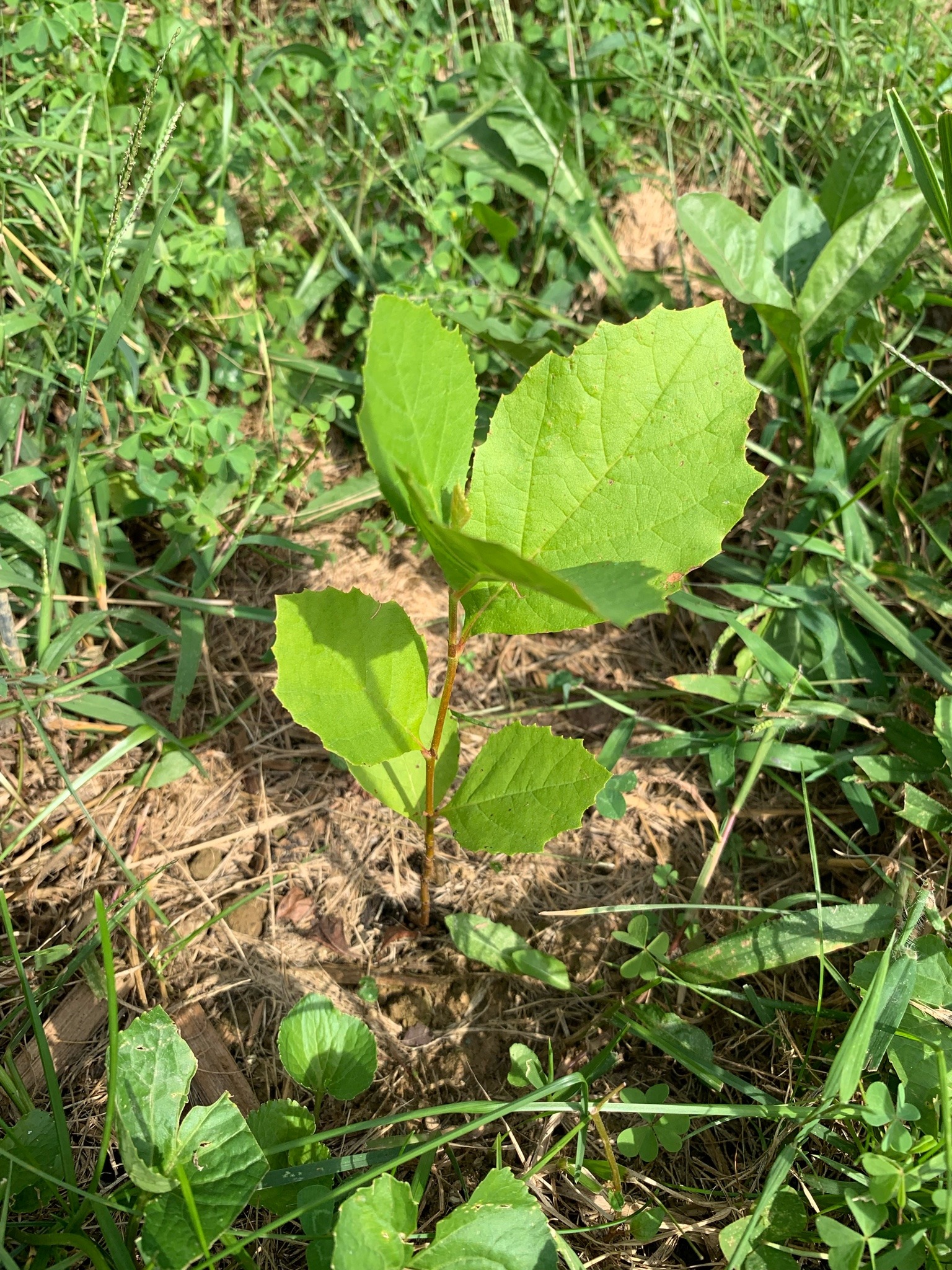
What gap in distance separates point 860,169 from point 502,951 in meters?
2.28

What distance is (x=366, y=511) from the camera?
97.6 inches

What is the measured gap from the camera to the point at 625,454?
50.3 inches

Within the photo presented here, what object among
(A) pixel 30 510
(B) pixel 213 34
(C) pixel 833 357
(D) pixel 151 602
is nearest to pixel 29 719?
(D) pixel 151 602

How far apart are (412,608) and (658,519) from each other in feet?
3.70

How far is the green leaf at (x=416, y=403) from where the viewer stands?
40.9 inches

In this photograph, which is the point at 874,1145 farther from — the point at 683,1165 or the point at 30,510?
the point at 30,510

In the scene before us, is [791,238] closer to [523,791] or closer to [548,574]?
[523,791]

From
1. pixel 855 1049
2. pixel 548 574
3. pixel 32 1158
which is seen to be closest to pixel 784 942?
pixel 855 1049

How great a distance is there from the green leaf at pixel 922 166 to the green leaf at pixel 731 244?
16.8 inches

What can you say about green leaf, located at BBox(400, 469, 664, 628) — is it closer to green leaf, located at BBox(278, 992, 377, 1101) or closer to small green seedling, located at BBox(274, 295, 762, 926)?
small green seedling, located at BBox(274, 295, 762, 926)

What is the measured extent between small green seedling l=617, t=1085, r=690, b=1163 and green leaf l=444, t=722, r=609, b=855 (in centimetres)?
52

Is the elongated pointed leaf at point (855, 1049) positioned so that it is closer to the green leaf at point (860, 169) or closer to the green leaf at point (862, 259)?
the green leaf at point (862, 259)

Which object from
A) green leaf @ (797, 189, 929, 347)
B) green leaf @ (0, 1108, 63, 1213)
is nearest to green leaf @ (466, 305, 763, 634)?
green leaf @ (0, 1108, 63, 1213)

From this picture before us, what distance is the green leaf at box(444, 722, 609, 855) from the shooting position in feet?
4.78
